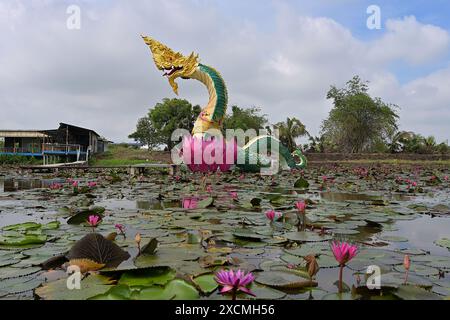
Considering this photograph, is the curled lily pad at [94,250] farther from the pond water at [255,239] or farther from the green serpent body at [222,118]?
the green serpent body at [222,118]

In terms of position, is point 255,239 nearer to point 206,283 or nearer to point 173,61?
point 206,283

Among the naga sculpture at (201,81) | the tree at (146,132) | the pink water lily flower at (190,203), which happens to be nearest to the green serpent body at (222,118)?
the naga sculpture at (201,81)

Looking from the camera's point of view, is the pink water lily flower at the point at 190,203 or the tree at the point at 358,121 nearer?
the pink water lily flower at the point at 190,203

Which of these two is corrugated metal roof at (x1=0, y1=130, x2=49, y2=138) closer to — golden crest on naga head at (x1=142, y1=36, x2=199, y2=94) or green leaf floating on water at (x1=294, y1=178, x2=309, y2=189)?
golden crest on naga head at (x1=142, y1=36, x2=199, y2=94)

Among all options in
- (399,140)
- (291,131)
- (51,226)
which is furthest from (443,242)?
(399,140)

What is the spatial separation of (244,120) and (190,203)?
27.5 meters

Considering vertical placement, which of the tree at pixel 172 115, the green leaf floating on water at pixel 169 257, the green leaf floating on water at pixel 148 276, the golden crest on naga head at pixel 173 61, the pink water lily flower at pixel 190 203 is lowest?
the green leaf floating on water at pixel 169 257

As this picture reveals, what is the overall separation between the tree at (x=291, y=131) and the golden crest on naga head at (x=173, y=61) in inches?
732

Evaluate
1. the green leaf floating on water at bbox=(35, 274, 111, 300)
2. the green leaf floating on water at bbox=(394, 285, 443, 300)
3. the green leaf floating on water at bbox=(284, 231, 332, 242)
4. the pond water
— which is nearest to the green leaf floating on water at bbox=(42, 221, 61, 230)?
the pond water

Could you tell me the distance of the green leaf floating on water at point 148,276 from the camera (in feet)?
4.63

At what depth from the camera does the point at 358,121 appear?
86.9ft

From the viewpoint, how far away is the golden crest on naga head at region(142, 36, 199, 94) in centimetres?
882
